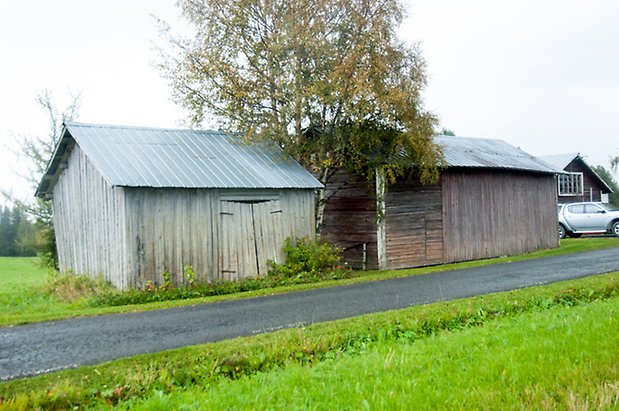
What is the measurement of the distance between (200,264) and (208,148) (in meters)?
4.05

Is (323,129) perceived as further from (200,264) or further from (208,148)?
(200,264)

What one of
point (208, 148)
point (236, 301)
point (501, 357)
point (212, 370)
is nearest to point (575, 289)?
point (501, 357)

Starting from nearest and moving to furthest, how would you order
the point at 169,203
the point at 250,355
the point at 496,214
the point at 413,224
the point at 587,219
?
the point at 250,355
the point at 169,203
the point at 413,224
the point at 496,214
the point at 587,219

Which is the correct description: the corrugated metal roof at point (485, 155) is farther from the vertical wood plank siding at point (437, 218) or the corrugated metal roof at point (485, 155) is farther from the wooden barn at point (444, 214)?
the vertical wood plank siding at point (437, 218)

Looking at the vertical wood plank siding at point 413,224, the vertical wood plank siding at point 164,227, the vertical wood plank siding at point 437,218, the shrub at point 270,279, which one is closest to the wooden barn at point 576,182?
the vertical wood plank siding at point 437,218

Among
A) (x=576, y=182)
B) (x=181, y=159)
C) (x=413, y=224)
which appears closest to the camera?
(x=181, y=159)

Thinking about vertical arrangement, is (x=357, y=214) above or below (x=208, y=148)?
below

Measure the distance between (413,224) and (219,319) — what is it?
11.0 m

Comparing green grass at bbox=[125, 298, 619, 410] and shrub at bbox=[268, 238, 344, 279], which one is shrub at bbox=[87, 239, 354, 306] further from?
green grass at bbox=[125, 298, 619, 410]

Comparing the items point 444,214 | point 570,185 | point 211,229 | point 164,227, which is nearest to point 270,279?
point 211,229

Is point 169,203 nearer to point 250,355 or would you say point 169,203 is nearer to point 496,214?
Answer: point 250,355

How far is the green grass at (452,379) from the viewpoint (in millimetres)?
4855

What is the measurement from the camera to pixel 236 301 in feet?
40.8

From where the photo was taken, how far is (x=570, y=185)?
40.9m
